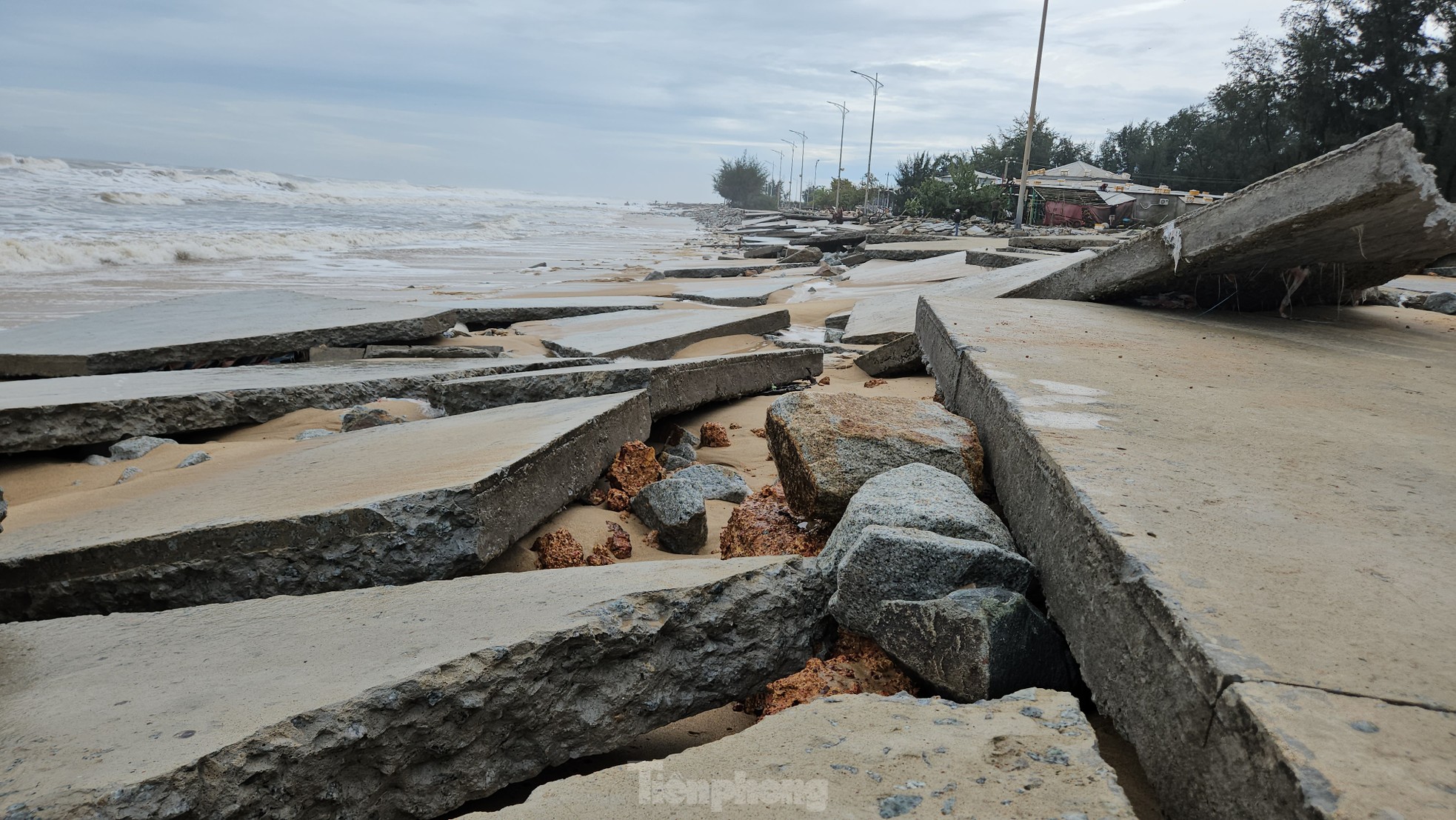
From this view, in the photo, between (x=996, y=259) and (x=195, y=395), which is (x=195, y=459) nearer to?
(x=195, y=395)

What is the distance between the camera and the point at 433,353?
5.07 meters

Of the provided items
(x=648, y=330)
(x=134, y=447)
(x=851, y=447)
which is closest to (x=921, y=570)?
(x=851, y=447)

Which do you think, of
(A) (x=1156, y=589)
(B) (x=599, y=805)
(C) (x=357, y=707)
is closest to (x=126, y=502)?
(C) (x=357, y=707)

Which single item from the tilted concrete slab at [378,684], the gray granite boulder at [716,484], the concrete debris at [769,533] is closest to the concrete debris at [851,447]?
the concrete debris at [769,533]

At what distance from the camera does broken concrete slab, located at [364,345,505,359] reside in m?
5.03

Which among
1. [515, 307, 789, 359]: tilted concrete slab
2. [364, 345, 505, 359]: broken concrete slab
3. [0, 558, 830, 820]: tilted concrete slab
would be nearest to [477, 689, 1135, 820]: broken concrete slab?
[0, 558, 830, 820]: tilted concrete slab

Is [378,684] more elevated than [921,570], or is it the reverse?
[921,570]

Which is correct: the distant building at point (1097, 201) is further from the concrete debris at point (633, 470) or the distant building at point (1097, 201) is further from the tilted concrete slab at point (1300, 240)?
the concrete debris at point (633, 470)

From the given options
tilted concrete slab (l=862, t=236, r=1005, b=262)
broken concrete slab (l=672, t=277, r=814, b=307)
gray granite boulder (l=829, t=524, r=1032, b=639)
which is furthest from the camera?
tilted concrete slab (l=862, t=236, r=1005, b=262)

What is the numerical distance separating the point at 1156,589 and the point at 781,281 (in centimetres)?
1011

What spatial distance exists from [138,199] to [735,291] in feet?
113

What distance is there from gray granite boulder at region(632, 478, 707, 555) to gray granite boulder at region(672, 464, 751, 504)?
0.24m

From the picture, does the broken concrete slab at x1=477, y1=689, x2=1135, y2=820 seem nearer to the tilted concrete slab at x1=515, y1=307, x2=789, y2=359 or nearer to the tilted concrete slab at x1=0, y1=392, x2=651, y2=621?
the tilted concrete slab at x1=0, y1=392, x2=651, y2=621

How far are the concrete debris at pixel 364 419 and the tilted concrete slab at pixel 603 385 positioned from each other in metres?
0.24
